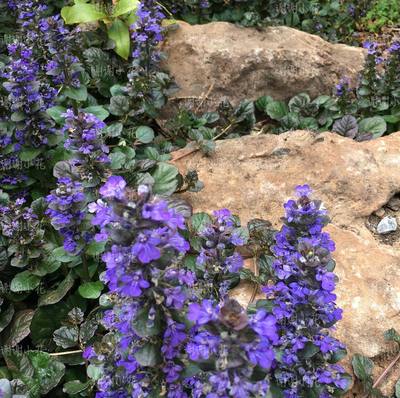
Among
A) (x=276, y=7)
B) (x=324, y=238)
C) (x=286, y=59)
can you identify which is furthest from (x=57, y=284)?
(x=276, y=7)

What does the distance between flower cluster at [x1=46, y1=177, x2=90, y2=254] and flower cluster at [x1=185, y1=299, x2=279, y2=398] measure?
5.12 feet

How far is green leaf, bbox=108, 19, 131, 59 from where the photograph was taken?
5.61 m

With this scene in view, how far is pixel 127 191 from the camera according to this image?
83.4 inches

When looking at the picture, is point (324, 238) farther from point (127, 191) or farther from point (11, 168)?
point (11, 168)

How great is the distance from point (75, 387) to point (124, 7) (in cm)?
408

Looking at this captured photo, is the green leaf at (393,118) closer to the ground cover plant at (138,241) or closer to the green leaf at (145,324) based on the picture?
the ground cover plant at (138,241)

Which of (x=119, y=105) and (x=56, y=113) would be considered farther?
(x=119, y=105)

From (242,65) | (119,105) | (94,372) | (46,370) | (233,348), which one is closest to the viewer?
(233,348)

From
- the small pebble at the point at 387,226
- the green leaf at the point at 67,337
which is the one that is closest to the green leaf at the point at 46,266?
the green leaf at the point at 67,337

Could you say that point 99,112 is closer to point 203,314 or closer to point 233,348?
point 203,314

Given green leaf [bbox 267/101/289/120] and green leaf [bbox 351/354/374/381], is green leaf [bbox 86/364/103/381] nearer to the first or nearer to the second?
green leaf [bbox 351/354/374/381]

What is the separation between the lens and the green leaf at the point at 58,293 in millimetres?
3721

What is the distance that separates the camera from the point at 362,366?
3.22 metres

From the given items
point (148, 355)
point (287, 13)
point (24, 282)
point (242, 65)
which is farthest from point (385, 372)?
point (287, 13)
